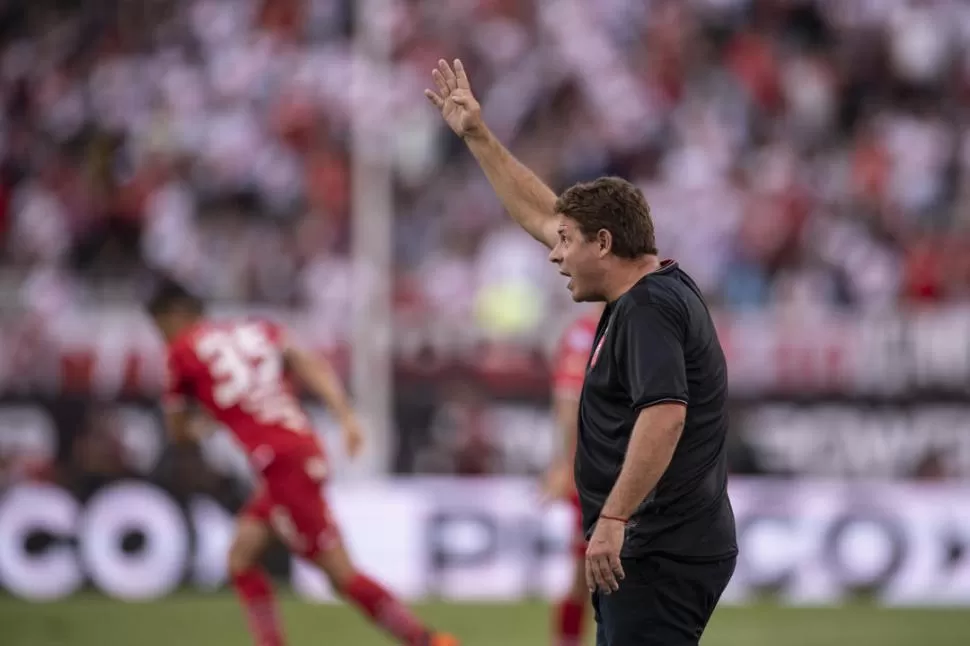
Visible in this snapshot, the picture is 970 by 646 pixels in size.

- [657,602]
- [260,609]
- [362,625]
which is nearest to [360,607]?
[260,609]

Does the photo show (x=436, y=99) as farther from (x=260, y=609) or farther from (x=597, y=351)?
(x=260, y=609)

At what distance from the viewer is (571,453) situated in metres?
9.38

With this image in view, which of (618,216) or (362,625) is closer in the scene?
(618,216)

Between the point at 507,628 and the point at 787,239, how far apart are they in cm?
827

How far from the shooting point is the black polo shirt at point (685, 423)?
18.0ft

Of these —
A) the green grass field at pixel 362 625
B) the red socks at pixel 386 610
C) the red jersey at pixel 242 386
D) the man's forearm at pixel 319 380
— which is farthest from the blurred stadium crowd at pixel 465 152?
the red socks at pixel 386 610

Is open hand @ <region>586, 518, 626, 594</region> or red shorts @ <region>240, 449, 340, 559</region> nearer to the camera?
open hand @ <region>586, 518, 626, 594</region>

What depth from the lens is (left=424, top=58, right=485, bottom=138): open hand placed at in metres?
6.56

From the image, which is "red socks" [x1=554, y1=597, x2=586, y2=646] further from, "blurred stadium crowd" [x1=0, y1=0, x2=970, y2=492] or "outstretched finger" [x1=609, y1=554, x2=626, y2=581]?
"blurred stadium crowd" [x1=0, y1=0, x2=970, y2=492]

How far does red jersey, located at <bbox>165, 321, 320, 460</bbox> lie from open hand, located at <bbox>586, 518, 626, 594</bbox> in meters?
4.20

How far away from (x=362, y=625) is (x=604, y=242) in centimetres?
703

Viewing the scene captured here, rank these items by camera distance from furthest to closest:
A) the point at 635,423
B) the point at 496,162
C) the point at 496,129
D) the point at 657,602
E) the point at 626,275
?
the point at 496,129, the point at 496,162, the point at 626,275, the point at 657,602, the point at 635,423

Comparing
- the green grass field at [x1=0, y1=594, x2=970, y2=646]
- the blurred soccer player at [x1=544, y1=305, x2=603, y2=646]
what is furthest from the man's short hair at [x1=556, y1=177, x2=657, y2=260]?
the green grass field at [x1=0, y1=594, x2=970, y2=646]

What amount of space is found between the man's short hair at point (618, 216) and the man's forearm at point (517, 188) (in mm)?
863
